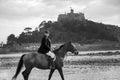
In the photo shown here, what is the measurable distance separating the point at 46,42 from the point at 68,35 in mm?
172183

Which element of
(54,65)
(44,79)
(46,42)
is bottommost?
(44,79)

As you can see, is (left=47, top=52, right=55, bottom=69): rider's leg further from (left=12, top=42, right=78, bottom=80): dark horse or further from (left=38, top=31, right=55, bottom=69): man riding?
(left=12, top=42, right=78, bottom=80): dark horse

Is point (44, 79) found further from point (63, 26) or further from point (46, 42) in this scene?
point (63, 26)

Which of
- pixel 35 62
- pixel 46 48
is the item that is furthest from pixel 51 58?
pixel 35 62

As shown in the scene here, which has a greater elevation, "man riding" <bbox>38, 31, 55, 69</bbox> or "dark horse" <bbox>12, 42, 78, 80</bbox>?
"man riding" <bbox>38, 31, 55, 69</bbox>

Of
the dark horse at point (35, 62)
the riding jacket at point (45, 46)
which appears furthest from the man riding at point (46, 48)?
the dark horse at point (35, 62)

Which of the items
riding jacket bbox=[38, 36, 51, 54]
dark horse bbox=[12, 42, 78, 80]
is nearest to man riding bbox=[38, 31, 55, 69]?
riding jacket bbox=[38, 36, 51, 54]

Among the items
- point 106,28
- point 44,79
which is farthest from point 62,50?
point 106,28

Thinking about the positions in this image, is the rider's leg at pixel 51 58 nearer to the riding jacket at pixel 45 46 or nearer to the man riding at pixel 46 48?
A: the man riding at pixel 46 48

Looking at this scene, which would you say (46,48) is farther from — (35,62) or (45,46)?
(35,62)

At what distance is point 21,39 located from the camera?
199625 mm

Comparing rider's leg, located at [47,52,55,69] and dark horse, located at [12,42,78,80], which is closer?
dark horse, located at [12,42,78,80]

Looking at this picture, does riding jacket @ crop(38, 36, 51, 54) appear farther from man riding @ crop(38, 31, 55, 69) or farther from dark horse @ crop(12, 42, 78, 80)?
dark horse @ crop(12, 42, 78, 80)

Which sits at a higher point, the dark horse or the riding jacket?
the riding jacket
